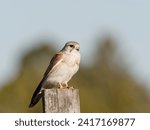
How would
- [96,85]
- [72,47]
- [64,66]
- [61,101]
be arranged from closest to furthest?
[61,101]
[72,47]
[64,66]
[96,85]

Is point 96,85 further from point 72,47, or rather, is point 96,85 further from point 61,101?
point 61,101

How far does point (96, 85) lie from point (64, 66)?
37.4m

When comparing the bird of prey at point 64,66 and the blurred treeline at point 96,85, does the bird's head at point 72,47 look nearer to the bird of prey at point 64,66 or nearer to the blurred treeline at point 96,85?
the bird of prey at point 64,66

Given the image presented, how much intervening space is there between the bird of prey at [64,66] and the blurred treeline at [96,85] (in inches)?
710

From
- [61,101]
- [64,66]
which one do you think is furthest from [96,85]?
[61,101]

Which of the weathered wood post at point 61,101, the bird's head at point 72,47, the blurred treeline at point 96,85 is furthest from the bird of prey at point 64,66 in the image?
the blurred treeline at point 96,85

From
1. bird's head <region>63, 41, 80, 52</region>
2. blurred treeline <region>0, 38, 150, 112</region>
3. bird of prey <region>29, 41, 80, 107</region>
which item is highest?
bird's head <region>63, 41, 80, 52</region>

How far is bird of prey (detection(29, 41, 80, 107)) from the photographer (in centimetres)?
1296

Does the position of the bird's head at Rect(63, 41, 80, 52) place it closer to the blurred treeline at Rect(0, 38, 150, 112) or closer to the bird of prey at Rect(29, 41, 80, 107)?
the bird of prey at Rect(29, 41, 80, 107)

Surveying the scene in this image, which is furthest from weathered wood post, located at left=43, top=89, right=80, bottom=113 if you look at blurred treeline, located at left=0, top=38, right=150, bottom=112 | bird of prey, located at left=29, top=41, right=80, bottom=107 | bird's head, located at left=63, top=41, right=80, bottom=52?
blurred treeline, located at left=0, top=38, right=150, bottom=112

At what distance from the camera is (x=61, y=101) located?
29.1 feet

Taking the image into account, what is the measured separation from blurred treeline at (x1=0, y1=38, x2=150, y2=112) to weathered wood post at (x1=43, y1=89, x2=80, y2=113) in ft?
73.4

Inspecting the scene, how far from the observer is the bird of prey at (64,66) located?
42.5ft

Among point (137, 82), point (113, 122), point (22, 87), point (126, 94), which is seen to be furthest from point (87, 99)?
point (113, 122)
